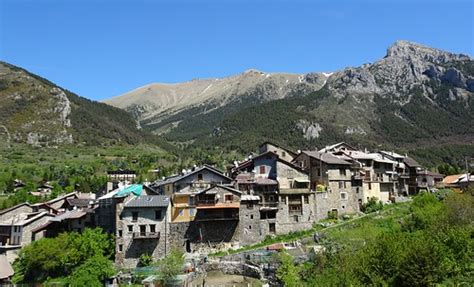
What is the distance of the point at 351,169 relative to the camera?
77.1m

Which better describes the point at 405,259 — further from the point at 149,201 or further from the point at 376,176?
the point at 376,176

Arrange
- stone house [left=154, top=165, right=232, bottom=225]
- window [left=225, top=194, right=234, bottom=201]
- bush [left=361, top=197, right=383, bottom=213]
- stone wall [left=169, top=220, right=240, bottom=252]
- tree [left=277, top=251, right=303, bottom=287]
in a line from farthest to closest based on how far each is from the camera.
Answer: bush [left=361, top=197, right=383, bottom=213], stone house [left=154, top=165, right=232, bottom=225], window [left=225, top=194, right=234, bottom=201], stone wall [left=169, top=220, right=240, bottom=252], tree [left=277, top=251, right=303, bottom=287]

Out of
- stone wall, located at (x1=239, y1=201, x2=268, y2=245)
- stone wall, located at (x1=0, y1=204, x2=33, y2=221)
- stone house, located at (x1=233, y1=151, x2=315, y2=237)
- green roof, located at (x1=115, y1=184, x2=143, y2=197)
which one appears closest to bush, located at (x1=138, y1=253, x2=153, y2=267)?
green roof, located at (x1=115, y1=184, x2=143, y2=197)

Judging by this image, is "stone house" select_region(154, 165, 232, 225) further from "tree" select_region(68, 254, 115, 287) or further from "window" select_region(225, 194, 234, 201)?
"tree" select_region(68, 254, 115, 287)

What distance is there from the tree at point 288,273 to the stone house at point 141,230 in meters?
18.2

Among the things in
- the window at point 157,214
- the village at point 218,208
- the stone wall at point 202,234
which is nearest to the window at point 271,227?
the village at point 218,208

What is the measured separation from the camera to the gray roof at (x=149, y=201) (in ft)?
205

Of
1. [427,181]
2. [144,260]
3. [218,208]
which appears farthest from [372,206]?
[144,260]

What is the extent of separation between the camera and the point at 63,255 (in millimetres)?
61812

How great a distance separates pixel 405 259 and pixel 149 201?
35044 millimetres

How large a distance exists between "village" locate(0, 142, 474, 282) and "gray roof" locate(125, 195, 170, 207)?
0.13 metres

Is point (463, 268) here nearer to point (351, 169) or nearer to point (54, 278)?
point (351, 169)

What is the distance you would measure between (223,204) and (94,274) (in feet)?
61.2

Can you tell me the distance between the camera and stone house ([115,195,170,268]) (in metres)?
61.7
